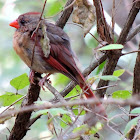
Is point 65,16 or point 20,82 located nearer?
point 20,82

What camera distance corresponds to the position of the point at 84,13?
2.44 metres

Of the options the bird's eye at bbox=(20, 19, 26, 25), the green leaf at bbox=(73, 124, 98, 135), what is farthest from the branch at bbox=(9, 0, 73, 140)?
the green leaf at bbox=(73, 124, 98, 135)

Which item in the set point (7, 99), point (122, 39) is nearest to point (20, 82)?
point (7, 99)

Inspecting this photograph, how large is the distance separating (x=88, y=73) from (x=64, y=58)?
0.22 meters

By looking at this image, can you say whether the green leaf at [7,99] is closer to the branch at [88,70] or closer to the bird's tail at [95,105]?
the branch at [88,70]

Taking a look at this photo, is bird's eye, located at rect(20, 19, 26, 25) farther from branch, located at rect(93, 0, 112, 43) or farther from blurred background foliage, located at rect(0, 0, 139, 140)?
branch, located at rect(93, 0, 112, 43)


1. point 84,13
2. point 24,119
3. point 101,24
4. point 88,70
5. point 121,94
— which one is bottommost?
point 24,119

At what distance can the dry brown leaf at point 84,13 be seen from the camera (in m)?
2.42

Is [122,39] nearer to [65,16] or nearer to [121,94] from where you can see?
[121,94]

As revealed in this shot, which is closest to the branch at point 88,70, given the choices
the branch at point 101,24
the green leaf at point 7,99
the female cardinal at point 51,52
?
the female cardinal at point 51,52

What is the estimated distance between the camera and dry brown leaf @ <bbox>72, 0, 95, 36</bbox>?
242 cm

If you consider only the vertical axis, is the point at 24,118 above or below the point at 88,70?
below

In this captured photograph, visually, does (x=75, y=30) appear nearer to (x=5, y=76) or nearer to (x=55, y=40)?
(x=5, y=76)

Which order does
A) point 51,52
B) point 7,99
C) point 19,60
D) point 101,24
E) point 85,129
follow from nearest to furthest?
point 85,129 → point 101,24 → point 7,99 → point 51,52 → point 19,60
